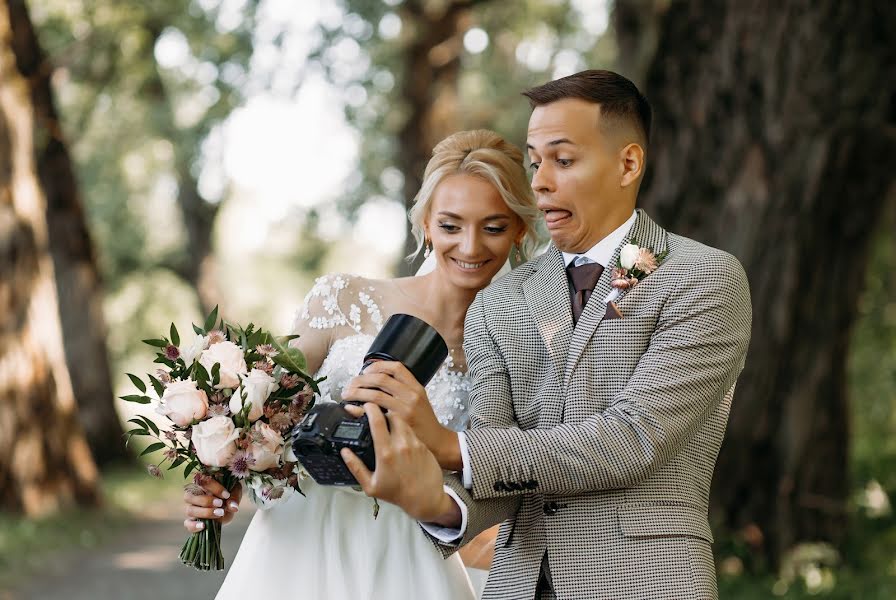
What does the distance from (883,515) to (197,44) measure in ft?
37.3

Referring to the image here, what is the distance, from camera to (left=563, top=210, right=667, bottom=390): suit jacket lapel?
304cm

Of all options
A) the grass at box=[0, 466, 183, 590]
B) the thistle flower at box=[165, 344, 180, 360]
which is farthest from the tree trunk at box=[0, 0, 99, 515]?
the thistle flower at box=[165, 344, 180, 360]

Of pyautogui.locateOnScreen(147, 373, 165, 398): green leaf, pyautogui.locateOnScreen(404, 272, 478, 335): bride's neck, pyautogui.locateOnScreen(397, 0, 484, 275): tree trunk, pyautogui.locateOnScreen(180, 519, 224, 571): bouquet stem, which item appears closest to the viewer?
pyautogui.locateOnScreen(147, 373, 165, 398): green leaf

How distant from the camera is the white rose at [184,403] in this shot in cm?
342

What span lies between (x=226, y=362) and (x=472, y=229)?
0.97 metres

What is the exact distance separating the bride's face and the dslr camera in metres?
1.08

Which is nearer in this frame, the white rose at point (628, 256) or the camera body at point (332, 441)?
the camera body at point (332, 441)

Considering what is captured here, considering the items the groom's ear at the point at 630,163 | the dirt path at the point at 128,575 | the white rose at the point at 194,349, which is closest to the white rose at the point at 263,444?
the white rose at the point at 194,349

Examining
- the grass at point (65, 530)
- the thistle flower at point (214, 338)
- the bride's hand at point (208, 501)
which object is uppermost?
the thistle flower at point (214, 338)

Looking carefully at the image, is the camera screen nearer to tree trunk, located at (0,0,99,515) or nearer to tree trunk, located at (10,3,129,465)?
tree trunk, located at (0,0,99,515)

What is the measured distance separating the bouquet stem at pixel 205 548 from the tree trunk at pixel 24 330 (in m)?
8.41

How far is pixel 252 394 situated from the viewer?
11.2 feet

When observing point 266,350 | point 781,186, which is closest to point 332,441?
point 266,350

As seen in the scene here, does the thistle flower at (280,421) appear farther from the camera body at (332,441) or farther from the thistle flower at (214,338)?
the camera body at (332,441)
